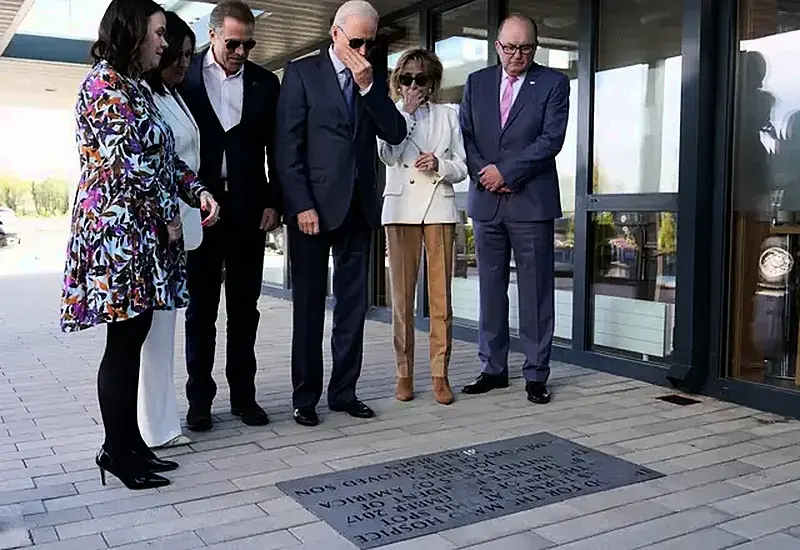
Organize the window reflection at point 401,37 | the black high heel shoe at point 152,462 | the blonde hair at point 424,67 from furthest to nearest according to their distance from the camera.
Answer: the window reflection at point 401,37 → the blonde hair at point 424,67 → the black high heel shoe at point 152,462

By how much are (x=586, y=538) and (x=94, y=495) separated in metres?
1.49

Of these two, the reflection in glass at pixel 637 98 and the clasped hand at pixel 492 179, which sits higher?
the reflection in glass at pixel 637 98

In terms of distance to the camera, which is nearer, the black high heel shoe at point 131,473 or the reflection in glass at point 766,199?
the black high heel shoe at point 131,473

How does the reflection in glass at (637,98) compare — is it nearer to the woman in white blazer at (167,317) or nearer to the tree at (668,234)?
the tree at (668,234)

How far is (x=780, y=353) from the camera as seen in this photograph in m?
3.77

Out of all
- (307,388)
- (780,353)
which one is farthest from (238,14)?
(780,353)

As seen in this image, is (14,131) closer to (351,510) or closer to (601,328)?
(601,328)

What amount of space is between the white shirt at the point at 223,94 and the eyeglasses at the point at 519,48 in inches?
50.6

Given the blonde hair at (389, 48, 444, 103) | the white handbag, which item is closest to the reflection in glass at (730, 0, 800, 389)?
Result: the blonde hair at (389, 48, 444, 103)

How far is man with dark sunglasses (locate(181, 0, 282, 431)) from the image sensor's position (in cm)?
314

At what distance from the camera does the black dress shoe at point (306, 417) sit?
333 cm

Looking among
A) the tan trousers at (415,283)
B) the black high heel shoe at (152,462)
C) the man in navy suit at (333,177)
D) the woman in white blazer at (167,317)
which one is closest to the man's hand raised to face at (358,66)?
the man in navy suit at (333,177)

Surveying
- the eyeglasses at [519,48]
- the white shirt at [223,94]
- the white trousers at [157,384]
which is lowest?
the white trousers at [157,384]

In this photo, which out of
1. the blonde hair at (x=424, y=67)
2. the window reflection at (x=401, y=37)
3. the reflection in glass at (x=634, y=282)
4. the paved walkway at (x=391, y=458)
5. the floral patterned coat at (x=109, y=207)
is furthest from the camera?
the window reflection at (x=401, y=37)
